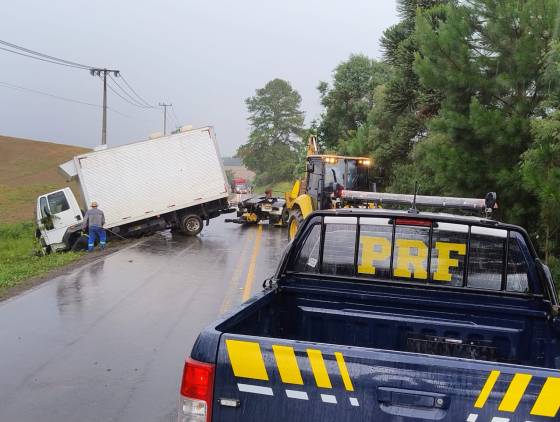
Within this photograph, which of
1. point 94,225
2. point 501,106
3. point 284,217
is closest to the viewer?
point 501,106

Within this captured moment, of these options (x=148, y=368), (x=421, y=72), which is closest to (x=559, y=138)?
(x=421, y=72)

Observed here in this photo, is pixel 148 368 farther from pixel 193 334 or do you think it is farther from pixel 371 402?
pixel 371 402

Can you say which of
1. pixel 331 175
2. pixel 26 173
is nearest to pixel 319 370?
pixel 331 175

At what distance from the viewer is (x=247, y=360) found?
2508 millimetres

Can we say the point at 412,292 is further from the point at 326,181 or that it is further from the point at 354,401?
the point at 326,181

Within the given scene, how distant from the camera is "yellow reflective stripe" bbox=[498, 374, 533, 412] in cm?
227

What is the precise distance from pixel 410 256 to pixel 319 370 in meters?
1.96

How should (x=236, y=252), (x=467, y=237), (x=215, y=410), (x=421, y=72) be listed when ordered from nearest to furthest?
(x=215, y=410)
(x=467, y=237)
(x=421, y=72)
(x=236, y=252)

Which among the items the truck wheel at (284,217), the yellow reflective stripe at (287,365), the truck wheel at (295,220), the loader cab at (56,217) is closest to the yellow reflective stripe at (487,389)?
the yellow reflective stripe at (287,365)

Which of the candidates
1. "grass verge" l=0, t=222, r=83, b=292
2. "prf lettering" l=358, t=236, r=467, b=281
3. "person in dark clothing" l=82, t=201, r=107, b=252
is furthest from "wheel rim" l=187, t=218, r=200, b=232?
"prf lettering" l=358, t=236, r=467, b=281

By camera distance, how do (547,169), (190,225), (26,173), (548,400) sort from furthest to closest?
(26,173), (190,225), (547,169), (548,400)

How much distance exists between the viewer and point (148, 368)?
6512 mm

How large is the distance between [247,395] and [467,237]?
7.55ft

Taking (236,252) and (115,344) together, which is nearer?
(115,344)
